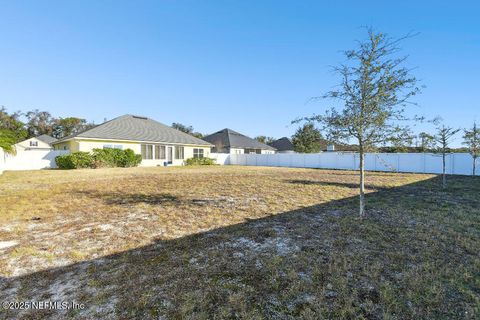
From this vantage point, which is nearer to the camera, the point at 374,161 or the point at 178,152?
the point at 374,161

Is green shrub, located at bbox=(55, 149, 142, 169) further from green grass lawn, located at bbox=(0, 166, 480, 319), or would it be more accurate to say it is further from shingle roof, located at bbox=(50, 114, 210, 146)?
green grass lawn, located at bbox=(0, 166, 480, 319)

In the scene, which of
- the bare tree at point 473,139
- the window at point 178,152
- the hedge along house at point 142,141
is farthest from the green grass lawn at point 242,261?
the window at point 178,152

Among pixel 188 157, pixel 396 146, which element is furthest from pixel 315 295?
pixel 188 157

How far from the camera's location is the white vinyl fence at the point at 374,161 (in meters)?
17.0

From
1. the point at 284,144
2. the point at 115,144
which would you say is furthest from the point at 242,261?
the point at 284,144

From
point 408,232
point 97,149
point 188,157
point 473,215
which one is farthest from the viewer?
point 188,157

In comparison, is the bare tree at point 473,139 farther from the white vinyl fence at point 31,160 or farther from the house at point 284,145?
the house at point 284,145

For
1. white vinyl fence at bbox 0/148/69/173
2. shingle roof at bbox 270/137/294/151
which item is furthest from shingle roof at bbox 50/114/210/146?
shingle roof at bbox 270/137/294/151

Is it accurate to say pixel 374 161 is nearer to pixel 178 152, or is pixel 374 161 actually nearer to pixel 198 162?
pixel 198 162

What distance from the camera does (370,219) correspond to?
17.2 ft

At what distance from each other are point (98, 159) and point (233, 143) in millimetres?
18171

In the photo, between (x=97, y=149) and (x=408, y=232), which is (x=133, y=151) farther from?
(x=408, y=232)

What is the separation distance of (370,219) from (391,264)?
2.28 metres

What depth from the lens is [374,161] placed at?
20.6m
